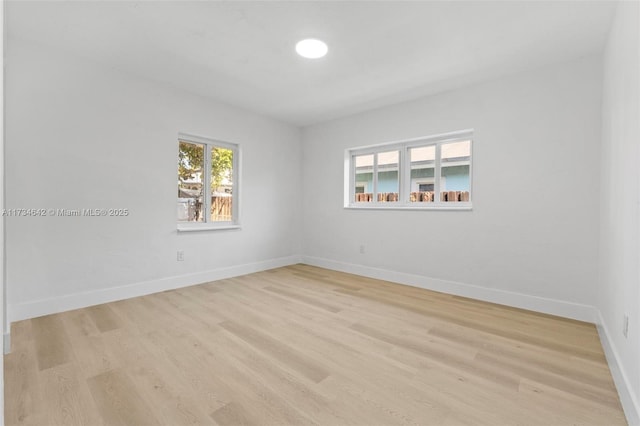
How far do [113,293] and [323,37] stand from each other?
10.9 ft

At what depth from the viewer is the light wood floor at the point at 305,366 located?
5.22 feet

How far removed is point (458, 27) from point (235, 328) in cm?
311

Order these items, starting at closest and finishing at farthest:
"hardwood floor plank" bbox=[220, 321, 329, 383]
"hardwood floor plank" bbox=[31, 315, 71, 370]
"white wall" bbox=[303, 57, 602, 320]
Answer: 1. "hardwood floor plank" bbox=[220, 321, 329, 383]
2. "hardwood floor plank" bbox=[31, 315, 71, 370]
3. "white wall" bbox=[303, 57, 602, 320]

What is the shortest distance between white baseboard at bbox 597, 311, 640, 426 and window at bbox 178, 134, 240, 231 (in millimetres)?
4073

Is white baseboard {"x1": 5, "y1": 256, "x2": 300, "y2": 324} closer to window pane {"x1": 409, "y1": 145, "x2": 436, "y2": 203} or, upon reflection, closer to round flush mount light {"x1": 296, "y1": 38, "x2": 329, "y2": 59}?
window pane {"x1": 409, "y1": 145, "x2": 436, "y2": 203}

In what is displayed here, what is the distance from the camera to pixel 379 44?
107 inches

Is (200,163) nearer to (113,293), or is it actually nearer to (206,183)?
(206,183)

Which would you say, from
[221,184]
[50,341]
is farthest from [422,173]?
[50,341]

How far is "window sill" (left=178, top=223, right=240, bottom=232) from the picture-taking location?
12.8ft

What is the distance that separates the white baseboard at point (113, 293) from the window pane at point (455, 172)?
296 cm

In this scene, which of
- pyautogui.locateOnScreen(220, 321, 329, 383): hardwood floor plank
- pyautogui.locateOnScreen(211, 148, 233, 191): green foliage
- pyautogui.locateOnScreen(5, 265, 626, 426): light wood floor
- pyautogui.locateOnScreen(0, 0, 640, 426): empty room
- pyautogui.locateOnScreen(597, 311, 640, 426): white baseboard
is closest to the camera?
pyautogui.locateOnScreen(597, 311, 640, 426): white baseboard

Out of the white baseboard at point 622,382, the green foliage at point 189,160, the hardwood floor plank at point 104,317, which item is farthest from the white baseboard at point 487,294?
the hardwood floor plank at point 104,317

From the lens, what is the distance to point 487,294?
11.1ft

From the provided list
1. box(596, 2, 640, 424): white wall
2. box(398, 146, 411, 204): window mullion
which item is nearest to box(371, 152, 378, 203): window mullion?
box(398, 146, 411, 204): window mullion
